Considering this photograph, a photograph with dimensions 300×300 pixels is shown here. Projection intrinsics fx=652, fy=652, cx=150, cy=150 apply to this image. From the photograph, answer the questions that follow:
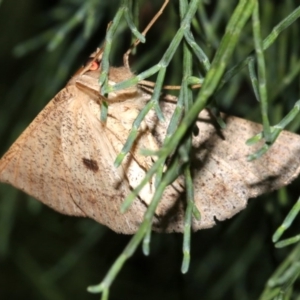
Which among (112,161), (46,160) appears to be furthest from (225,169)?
(46,160)

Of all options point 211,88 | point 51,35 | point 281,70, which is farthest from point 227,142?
point 51,35

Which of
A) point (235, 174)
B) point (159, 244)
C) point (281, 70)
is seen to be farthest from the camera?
point (159, 244)

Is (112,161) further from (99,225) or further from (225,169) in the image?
(99,225)

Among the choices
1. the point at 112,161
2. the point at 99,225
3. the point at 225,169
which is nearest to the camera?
the point at 225,169

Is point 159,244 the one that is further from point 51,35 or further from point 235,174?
point 235,174

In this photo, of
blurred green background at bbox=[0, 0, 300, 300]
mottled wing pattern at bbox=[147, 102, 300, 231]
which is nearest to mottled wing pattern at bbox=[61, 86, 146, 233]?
mottled wing pattern at bbox=[147, 102, 300, 231]

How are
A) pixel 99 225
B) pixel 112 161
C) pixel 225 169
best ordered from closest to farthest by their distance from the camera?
pixel 225 169, pixel 112 161, pixel 99 225

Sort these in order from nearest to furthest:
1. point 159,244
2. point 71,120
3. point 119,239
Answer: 1. point 71,120
2. point 159,244
3. point 119,239
